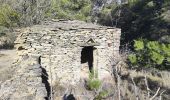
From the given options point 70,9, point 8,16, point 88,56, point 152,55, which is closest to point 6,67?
point 88,56

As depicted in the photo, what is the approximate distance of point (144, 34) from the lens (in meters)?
19.8

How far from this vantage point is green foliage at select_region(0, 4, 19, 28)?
2083 centimetres

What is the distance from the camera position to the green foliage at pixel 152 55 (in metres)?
10.6

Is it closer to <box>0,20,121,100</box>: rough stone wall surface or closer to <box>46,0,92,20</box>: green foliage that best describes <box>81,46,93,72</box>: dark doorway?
<box>0,20,121,100</box>: rough stone wall surface

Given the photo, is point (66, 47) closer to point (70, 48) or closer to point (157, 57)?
point (70, 48)

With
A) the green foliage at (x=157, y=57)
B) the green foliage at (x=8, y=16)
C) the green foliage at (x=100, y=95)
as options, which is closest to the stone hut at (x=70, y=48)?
the green foliage at (x=100, y=95)

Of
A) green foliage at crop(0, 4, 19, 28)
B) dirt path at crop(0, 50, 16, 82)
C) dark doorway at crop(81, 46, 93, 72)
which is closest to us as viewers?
dirt path at crop(0, 50, 16, 82)

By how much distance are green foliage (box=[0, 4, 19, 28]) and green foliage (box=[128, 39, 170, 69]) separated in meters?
10.9

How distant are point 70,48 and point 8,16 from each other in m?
9.87

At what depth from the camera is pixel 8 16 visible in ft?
69.0

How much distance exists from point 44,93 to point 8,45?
1471 centimetres

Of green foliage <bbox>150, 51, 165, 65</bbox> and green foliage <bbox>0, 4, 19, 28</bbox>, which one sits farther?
green foliage <bbox>0, 4, 19, 28</bbox>

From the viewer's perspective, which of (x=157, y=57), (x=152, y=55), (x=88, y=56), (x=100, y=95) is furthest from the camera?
(x=88, y=56)

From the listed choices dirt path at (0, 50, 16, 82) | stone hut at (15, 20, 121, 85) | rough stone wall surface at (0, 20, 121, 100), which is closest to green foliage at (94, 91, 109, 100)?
dirt path at (0, 50, 16, 82)
